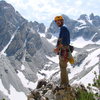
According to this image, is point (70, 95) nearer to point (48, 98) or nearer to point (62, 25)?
point (48, 98)

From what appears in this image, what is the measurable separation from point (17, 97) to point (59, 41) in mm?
165085

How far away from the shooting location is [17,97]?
176750 millimetres

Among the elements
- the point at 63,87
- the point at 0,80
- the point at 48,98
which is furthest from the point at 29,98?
the point at 0,80

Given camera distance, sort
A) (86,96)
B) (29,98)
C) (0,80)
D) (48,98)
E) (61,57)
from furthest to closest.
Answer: (0,80) → (29,98) → (48,98) → (61,57) → (86,96)

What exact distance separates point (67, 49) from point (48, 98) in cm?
379

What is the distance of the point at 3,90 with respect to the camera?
179 metres

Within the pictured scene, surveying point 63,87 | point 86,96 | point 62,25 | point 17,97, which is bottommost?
point 86,96

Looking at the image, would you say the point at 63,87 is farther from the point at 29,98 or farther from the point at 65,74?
the point at 29,98

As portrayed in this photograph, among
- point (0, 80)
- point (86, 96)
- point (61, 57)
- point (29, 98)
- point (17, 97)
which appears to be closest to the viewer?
point (86, 96)

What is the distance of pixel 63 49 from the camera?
16141 millimetres

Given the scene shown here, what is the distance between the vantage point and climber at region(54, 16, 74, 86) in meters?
16.0

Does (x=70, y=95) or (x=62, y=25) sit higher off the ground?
(x=62, y=25)

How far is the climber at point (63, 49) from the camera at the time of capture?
16.0 m

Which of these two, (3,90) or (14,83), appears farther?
(14,83)
